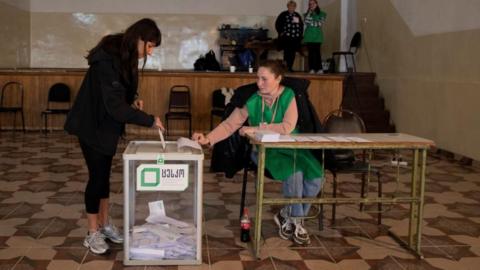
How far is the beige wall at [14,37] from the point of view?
1066 centimetres

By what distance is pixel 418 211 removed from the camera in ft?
11.5

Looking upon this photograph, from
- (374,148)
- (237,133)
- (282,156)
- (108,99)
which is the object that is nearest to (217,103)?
(237,133)

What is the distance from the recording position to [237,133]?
3.86 metres

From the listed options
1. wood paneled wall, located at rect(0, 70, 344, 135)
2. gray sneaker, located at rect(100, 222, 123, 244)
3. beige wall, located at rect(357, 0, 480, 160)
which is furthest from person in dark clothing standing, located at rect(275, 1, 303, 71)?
gray sneaker, located at rect(100, 222, 123, 244)

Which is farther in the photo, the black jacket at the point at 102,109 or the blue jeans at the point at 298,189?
the blue jeans at the point at 298,189

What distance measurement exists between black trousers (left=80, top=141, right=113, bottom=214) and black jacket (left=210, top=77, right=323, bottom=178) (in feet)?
2.80

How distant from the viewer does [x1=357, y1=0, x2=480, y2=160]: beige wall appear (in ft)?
22.8

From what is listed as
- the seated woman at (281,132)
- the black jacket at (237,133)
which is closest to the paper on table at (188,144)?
the seated woman at (281,132)

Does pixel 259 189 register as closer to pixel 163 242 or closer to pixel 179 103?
pixel 163 242

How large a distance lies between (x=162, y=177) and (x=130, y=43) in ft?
2.51

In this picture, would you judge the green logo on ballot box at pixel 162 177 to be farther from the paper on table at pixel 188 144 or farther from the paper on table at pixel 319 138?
the paper on table at pixel 319 138

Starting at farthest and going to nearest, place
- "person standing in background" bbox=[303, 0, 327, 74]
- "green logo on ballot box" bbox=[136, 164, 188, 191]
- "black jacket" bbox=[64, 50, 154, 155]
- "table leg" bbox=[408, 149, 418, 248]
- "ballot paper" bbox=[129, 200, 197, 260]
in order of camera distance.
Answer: "person standing in background" bbox=[303, 0, 327, 74] < "table leg" bbox=[408, 149, 418, 248] < "ballot paper" bbox=[129, 200, 197, 260] < "black jacket" bbox=[64, 50, 154, 155] < "green logo on ballot box" bbox=[136, 164, 188, 191]

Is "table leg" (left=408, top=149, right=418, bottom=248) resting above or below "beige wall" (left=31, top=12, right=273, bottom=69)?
below

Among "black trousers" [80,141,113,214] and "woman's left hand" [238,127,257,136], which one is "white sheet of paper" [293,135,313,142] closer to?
"woman's left hand" [238,127,257,136]
